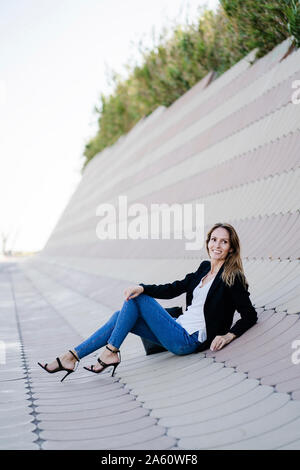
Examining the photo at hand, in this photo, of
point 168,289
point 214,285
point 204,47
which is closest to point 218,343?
point 214,285

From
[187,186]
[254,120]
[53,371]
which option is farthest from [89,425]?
[187,186]

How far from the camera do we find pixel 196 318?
3.74 metres

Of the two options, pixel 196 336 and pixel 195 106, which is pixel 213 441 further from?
pixel 195 106

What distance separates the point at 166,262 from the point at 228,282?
3759 millimetres

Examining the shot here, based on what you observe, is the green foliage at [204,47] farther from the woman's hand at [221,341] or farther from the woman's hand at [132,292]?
the woman's hand at [221,341]

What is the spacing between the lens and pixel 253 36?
8.74 meters

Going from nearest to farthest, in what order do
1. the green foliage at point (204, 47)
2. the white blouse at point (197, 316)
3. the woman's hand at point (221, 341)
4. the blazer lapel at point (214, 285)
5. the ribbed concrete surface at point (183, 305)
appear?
the ribbed concrete surface at point (183, 305) < the woman's hand at point (221, 341) < the blazer lapel at point (214, 285) < the white blouse at point (197, 316) < the green foliage at point (204, 47)

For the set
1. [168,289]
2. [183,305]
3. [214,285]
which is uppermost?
[168,289]

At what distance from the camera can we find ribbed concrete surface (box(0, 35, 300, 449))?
8.54 ft

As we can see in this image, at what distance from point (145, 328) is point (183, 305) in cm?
155

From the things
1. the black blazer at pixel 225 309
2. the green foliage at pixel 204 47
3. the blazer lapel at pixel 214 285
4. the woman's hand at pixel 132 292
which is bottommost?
the black blazer at pixel 225 309

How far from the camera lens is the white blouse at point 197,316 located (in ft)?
12.2

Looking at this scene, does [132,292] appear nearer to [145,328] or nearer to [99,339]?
[145,328]

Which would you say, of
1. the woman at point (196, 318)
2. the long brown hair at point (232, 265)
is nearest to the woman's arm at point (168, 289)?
the woman at point (196, 318)
